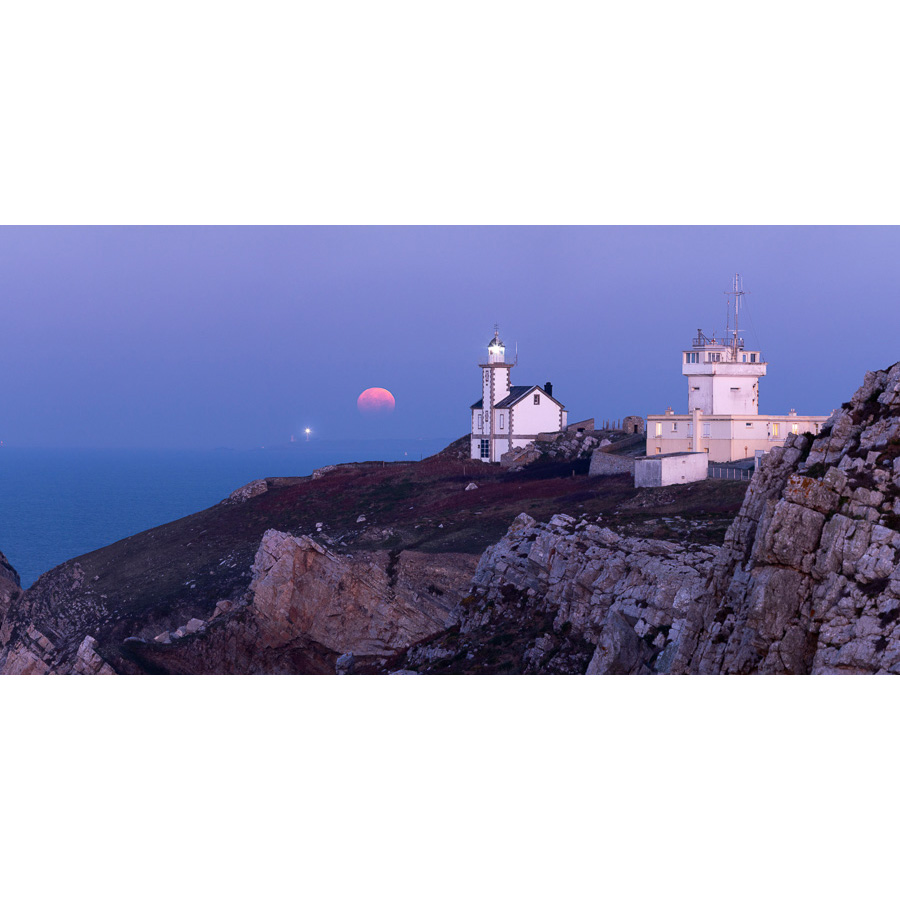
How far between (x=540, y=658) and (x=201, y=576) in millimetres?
26155

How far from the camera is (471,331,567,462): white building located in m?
68.9

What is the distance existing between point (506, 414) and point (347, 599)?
3419 cm

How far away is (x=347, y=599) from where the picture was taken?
120 feet

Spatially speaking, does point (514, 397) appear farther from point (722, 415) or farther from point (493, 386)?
point (722, 415)

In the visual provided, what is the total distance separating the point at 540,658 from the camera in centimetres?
2414

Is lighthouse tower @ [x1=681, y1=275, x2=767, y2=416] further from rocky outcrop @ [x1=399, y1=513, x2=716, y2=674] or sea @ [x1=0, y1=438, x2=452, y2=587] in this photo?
sea @ [x1=0, y1=438, x2=452, y2=587]

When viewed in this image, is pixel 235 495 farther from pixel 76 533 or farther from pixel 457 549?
pixel 76 533

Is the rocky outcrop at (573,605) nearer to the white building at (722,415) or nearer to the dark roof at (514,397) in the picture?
the white building at (722,415)

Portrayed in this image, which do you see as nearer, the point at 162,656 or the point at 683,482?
the point at 162,656

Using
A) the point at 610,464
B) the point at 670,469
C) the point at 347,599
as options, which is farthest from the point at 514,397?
the point at 347,599

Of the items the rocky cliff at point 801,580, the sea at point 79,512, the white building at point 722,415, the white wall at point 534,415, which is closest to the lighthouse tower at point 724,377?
the white building at point 722,415

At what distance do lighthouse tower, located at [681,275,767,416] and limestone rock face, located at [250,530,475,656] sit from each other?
23044 millimetres

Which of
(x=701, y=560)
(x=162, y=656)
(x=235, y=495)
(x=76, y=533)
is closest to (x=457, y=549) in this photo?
(x=162, y=656)

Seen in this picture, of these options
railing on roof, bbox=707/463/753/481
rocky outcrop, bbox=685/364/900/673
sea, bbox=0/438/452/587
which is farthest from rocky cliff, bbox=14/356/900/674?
sea, bbox=0/438/452/587
